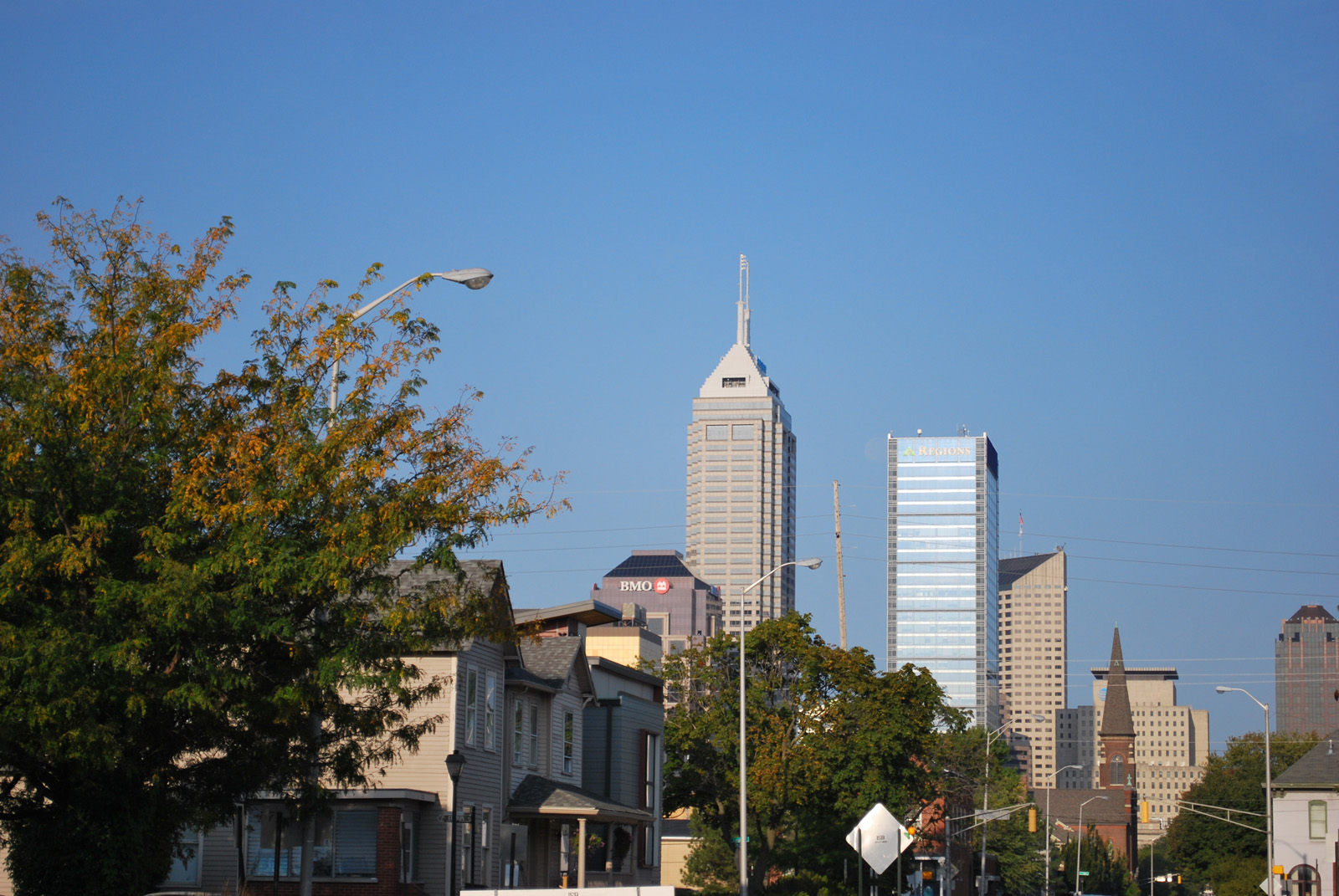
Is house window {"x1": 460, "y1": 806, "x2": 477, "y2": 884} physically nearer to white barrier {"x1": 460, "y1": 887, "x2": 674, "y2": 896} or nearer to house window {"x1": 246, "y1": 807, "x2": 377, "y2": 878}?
house window {"x1": 246, "y1": 807, "x2": 377, "y2": 878}

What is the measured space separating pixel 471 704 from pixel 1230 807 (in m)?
84.7

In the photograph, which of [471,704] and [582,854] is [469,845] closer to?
[582,854]

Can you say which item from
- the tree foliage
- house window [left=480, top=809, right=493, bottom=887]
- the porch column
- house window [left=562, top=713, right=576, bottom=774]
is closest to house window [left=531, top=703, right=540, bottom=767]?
house window [left=562, top=713, right=576, bottom=774]

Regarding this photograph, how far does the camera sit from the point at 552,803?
38.0 meters

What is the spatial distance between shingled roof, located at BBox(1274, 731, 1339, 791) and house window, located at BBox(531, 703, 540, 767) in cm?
5056

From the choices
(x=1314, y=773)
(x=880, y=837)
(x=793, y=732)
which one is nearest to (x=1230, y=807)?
(x=1314, y=773)

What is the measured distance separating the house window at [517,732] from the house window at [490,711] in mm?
1385

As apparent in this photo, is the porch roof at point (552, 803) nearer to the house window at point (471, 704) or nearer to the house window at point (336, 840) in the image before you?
the house window at point (471, 704)

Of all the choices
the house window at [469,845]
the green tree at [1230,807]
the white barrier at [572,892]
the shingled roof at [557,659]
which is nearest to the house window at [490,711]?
the house window at [469,845]

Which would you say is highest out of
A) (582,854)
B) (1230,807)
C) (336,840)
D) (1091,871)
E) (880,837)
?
(880,837)

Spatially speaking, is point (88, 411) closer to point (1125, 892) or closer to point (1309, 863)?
point (1309, 863)

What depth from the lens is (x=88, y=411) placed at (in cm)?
1833

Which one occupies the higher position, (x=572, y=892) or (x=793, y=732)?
(x=793, y=732)

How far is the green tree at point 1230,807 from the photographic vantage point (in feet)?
326
